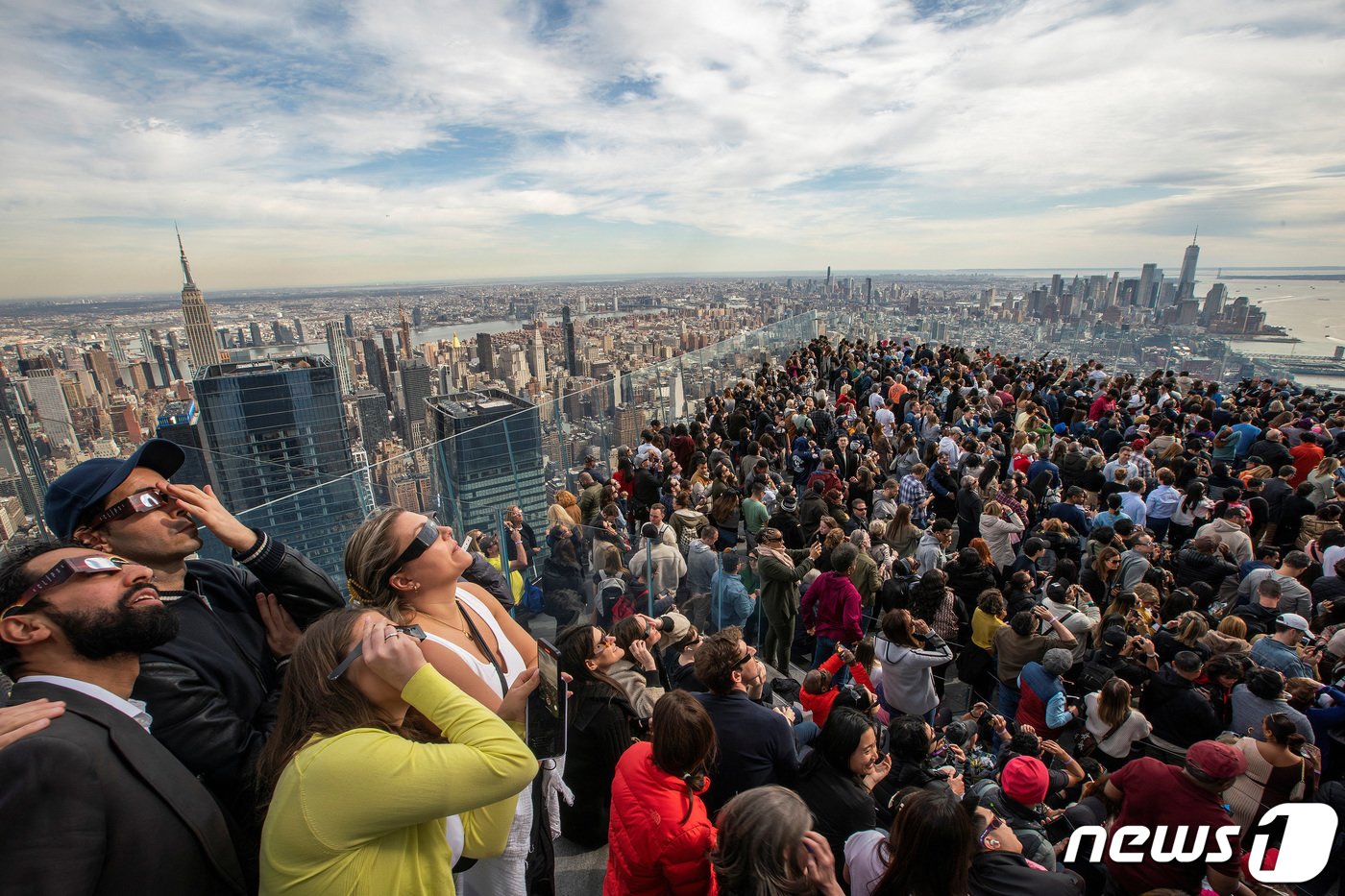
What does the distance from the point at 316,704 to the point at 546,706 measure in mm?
775

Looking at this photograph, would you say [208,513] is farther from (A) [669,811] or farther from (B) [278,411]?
(B) [278,411]

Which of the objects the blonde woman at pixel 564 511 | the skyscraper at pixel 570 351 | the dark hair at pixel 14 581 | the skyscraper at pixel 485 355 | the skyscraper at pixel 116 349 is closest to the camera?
the dark hair at pixel 14 581

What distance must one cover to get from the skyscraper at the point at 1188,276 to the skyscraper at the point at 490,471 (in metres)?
32.8

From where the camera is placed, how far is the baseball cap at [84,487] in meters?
1.85

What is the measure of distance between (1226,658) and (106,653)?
19.2 ft

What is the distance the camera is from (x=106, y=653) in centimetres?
152

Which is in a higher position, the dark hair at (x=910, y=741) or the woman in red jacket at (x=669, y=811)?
the woman in red jacket at (x=669, y=811)

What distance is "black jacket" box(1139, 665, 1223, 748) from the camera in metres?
3.68

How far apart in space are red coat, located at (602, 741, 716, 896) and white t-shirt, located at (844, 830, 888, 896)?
582mm

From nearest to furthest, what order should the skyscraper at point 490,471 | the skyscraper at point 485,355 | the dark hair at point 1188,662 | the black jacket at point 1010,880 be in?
the black jacket at point 1010,880, the dark hair at point 1188,662, the skyscraper at point 490,471, the skyscraper at point 485,355

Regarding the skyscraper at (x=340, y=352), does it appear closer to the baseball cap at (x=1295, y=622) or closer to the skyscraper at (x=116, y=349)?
the skyscraper at (x=116, y=349)

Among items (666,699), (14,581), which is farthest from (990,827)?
(14,581)

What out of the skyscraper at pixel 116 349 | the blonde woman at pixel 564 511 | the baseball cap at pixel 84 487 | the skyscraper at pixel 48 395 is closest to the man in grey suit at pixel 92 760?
the baseball cap at pixel 84 487

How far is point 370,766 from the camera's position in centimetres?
134
